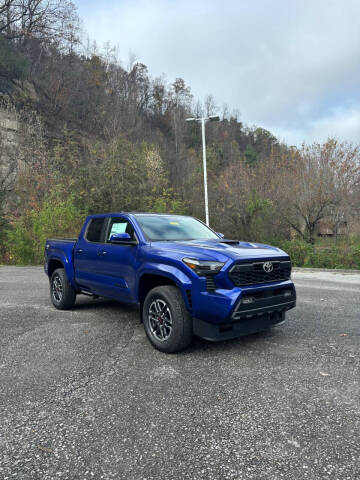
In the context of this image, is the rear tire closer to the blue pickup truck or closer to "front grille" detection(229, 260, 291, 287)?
the blue pickup truck

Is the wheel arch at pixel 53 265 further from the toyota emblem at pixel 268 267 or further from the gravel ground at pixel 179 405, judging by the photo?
the toyota emblem at pixel 268 267

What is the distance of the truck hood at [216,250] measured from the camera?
412 centimetres

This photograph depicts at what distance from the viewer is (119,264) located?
525cm

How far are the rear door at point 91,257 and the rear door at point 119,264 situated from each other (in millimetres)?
111

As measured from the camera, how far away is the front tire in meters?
4.16

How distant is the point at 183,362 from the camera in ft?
13.5

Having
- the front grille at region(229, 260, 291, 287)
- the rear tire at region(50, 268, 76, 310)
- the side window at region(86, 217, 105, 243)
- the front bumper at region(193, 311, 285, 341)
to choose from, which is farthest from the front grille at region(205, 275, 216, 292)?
the rear tire at region(50, 268, 76, 310)

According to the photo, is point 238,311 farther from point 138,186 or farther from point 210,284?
point 138,186

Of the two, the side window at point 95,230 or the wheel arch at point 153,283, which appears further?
the side window at point 95,230

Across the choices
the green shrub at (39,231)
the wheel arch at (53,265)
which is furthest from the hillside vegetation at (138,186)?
the wheel arch at (53,265)

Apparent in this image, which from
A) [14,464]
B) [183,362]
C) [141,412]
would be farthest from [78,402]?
[183,362]

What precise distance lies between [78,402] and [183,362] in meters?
1.32

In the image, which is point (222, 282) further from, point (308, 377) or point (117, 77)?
point (117, 77)

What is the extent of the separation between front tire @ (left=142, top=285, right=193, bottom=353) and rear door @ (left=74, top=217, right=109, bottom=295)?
1325mm
